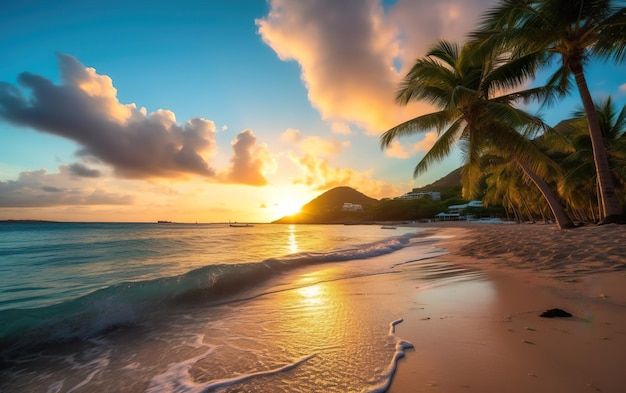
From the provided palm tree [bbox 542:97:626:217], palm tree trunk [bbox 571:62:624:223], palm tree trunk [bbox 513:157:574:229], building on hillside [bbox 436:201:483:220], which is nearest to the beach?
palm tree trunk [bbox 571:62:624:223]

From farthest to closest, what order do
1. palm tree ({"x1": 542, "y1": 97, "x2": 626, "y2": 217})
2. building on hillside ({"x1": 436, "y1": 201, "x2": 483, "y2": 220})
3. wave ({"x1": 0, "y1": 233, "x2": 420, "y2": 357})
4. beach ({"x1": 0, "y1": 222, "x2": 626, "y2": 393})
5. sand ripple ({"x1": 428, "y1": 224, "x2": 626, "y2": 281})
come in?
building on hillside ({"x1": 436, "y1": 201, "x2": 483, "y2": 220}), palm tree ({"x1": 542, "y1": 97, "x2": 626, "y2": 217}), sand ripple ({"x1": 428, "y1": 224, "x2": 626, "y2": 281}), wave ({"x1": 0, "y1": 233, "x2": 420, "y2": 357}), beach ({"x1": 0, "y1": 222, "x2": 626, "y2": 393})

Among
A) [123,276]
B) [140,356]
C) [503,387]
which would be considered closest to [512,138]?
[503,387]

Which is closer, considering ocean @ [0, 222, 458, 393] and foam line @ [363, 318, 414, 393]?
foam line @ [363, 318, 414, 393]

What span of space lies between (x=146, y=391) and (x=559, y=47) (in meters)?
16.0

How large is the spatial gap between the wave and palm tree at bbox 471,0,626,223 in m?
12.3

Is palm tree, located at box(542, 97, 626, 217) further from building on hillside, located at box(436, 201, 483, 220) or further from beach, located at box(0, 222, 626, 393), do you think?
building on hillside, located at box(436, 201, 483, 220)

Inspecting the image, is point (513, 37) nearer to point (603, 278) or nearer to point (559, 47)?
point (559, 47)

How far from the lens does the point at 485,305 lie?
3.71 m

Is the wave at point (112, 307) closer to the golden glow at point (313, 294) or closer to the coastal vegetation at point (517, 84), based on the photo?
the golden glow at point (313, 294)

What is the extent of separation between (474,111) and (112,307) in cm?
1495

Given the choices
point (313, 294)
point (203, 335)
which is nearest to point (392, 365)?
point (203, 335)

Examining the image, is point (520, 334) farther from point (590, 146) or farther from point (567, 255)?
point (590, 146)

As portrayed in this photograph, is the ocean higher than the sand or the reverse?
the reverse

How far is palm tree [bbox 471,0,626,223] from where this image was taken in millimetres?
9656
